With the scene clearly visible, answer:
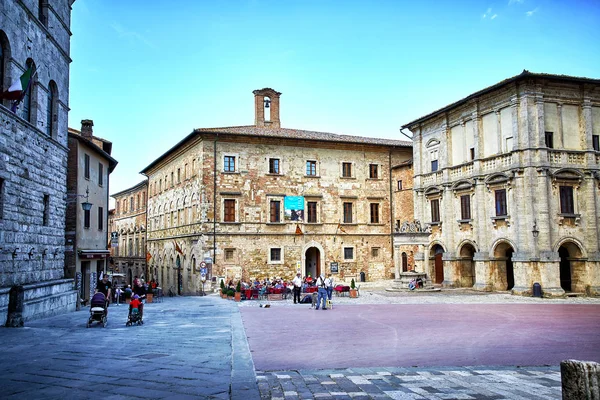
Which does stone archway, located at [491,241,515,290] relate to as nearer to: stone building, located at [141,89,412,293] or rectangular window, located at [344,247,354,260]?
stone building, located at [141,89,412,293]

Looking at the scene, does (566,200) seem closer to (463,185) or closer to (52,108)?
(463,185)

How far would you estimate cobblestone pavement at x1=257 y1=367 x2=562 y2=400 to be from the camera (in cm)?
727

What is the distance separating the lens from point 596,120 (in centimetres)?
2820

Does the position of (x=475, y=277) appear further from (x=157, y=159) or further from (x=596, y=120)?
(x=157, y=159)

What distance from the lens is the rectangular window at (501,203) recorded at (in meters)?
28.2

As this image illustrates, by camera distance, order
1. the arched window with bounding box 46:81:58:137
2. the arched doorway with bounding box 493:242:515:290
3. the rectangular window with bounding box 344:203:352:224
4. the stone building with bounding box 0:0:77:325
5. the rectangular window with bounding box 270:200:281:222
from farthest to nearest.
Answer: the rectangular window with bounding box 344:203:352:224, the rectangular window with bounding box 270:200:281:222, the arched doorway with bounding box 493:242:515:290, the arched window with bounding box 46:81:58:137, the stone building with bounding box 0:0:77:325

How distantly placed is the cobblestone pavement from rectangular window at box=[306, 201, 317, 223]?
2688cm

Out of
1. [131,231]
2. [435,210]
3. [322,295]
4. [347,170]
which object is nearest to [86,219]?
[322,295]

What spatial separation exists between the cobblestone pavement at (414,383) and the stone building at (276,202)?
24624mm

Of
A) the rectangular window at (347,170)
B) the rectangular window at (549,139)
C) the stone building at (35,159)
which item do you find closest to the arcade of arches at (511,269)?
the rectangular window at (549,139)

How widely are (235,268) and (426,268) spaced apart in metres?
13.3

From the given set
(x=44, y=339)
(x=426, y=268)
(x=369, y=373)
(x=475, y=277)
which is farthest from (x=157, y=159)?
(x=369, y=373)

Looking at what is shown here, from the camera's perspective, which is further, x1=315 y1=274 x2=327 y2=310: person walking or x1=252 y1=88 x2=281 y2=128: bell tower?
x1=252 y1=88 x2=281 y2=128: bell tower

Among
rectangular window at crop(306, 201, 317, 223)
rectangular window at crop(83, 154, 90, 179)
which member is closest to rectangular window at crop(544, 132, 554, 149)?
rectangular window at crop(306, 201, 317, 223)
